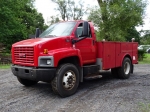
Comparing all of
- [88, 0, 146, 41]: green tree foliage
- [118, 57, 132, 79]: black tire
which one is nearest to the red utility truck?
[118, 57, 132, 79]: black tire

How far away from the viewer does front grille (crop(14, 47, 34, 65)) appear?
565 centimetres

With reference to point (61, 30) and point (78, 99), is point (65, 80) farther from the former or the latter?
point (61, 30)

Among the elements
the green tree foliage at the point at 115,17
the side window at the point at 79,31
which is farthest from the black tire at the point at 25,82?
the green tree foliage at the point at 115,17

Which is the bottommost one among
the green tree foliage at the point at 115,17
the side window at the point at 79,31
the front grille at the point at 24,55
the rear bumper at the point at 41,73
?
the rear bumper at the point at 41,73

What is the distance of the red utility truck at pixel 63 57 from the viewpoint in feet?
18.0

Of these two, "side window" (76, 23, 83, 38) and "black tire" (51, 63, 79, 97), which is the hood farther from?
"black tire" (51, 63, 79, 97)

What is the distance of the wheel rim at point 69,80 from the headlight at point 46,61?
2.16ft

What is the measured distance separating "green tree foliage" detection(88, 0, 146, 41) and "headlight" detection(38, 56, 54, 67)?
14911 millimetres

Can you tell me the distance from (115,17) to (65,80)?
594 inches

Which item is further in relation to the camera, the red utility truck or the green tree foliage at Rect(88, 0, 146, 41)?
the green tree foliage at Rect(88, 0, 146, 41)

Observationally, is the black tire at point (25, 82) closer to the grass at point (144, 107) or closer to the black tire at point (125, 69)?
the black tire at point (125, 69)

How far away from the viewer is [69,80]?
5.90 metres

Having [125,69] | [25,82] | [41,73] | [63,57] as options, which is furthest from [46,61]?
[125,69]

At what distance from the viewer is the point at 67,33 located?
634 cm
